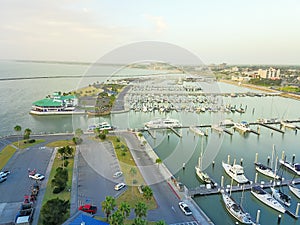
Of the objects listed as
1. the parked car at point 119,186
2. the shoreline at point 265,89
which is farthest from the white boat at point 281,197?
the shoreline at point 265,89

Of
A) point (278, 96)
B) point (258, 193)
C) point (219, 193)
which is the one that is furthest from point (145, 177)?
point (278, 96)

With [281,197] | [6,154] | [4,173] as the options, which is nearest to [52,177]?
[4,173]

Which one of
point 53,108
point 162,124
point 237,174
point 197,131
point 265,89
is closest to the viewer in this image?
point 237,174

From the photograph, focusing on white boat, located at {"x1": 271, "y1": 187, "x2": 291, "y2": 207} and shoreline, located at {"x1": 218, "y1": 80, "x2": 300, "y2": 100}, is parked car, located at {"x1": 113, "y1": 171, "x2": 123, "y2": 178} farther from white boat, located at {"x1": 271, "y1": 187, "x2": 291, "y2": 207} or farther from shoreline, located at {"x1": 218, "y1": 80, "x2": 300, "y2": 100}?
shoreline, located at {"x1": 218, "y1": 80, "x2": 300, "y2": 100}

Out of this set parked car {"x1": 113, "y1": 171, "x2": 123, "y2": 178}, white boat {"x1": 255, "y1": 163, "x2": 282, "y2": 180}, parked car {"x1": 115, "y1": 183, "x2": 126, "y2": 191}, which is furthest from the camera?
white boat {"x1": 255, "y1": 163, "x2": 282, "y2": 180}

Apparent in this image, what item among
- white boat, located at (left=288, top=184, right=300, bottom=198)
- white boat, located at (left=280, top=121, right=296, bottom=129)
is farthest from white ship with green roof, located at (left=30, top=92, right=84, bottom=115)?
white boat, located at (left=288, top=184, right=300, bottom=198)

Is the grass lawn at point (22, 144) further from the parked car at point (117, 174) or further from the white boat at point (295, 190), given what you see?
the white boat at point (295, 190)

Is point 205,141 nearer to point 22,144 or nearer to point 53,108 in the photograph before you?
point 22,144
